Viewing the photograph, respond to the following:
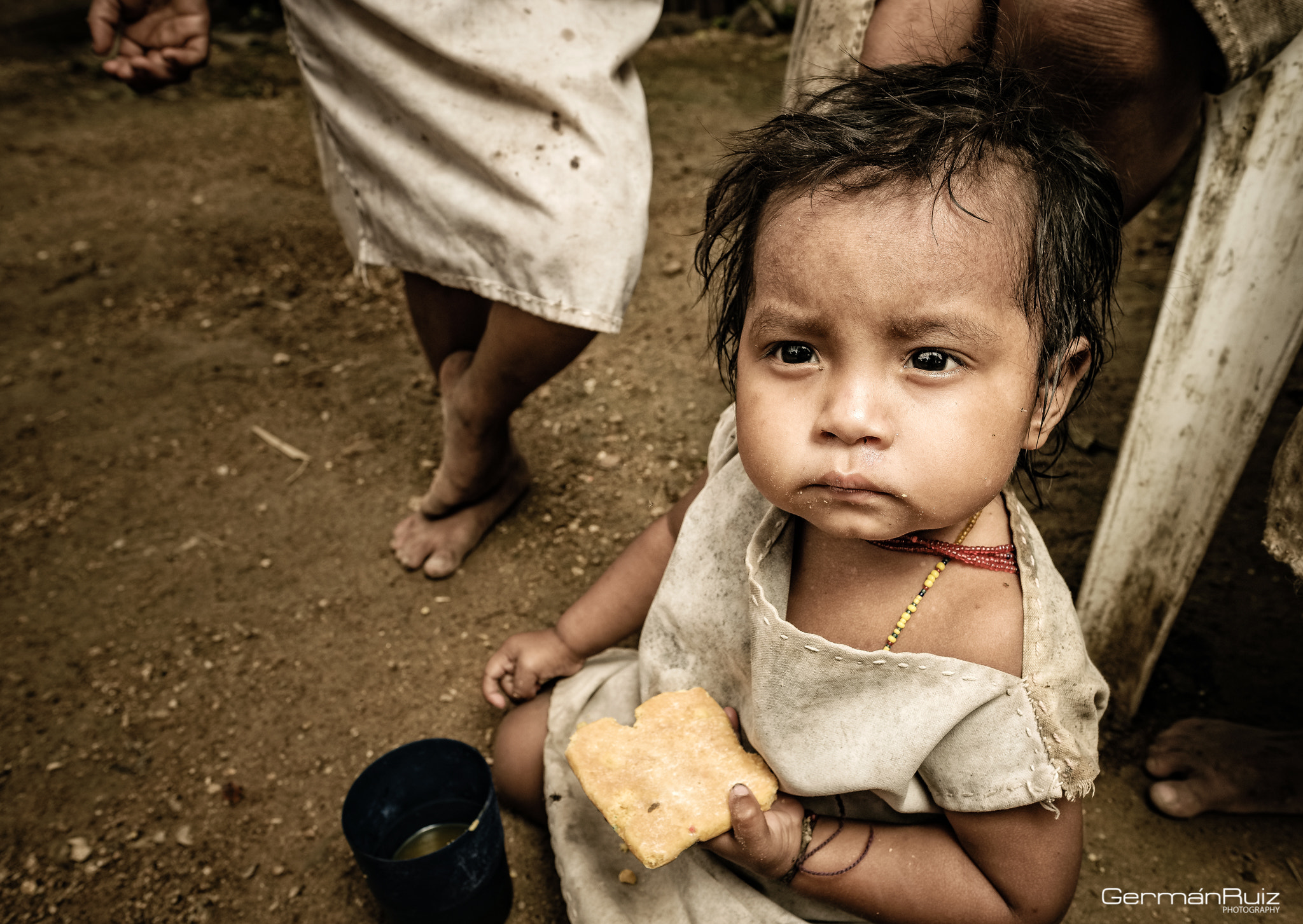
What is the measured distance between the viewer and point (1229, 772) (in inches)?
61.1

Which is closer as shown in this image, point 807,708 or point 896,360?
point 896,360

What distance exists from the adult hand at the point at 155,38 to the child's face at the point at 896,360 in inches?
58.1

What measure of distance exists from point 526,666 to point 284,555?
3.00ft

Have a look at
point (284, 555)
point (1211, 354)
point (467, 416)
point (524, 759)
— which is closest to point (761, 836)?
point (524, 759)

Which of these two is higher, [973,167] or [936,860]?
[973,167]

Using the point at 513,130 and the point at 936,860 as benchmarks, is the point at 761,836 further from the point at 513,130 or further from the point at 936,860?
the point at 513,130

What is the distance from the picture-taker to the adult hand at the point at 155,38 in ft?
5.72

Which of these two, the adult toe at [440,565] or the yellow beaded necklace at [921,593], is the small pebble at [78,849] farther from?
the yellow beaded necklace at [921,593]

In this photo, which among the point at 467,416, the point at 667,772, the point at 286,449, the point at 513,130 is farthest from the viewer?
the point at 286,449

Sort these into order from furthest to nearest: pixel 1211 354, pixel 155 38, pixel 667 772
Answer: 1. pixel 155 38
2. pixel 1211 354
3. pixel 667 772

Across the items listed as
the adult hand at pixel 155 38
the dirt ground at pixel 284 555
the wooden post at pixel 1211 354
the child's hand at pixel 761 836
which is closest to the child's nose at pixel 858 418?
the child's hand at pixel 761 836

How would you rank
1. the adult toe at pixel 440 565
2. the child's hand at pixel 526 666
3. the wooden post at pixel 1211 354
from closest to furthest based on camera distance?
1. the wooden post at pixel 1211 354
2. the child's hand at pixel 526 666
3. the adult toe at pixel 440 565

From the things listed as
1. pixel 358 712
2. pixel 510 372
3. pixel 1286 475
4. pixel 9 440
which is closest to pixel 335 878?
pixel 358 712

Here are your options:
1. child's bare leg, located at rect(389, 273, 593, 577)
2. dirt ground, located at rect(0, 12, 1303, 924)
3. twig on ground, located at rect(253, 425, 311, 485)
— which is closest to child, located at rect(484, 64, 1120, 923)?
dirt ground, located at rect(0, 12, 1303, 924)
